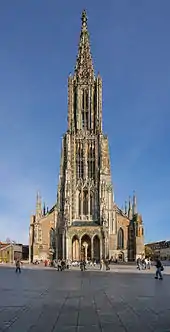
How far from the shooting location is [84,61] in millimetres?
98812

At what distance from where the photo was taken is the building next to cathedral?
8212cm

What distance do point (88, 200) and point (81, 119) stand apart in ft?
59.9

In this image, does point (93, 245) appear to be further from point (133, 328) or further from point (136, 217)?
point (133, 328)

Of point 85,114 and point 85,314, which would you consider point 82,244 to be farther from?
point 85,314

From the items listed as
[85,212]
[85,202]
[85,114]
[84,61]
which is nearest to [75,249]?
[85,212]

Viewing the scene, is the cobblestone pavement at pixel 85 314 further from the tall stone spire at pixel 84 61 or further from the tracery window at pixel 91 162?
the tall stone spire at pixel 84 61

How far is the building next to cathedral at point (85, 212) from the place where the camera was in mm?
82125

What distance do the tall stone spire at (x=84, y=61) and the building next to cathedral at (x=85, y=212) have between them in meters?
6.42

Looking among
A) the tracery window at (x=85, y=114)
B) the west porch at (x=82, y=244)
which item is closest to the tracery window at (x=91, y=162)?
the tracery window at (x=85, y=114)

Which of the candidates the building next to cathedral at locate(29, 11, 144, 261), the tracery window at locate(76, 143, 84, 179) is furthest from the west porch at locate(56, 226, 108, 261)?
the tracery window at locate(76, 143, 84, 179)

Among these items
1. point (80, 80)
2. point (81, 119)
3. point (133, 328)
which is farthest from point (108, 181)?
point (133, 328)

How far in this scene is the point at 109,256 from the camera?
3194 inches

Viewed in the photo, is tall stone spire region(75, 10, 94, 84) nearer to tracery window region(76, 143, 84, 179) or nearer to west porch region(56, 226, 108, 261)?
tracery window region(76, 143, 84, 179)

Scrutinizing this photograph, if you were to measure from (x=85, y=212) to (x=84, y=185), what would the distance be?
213 inches
